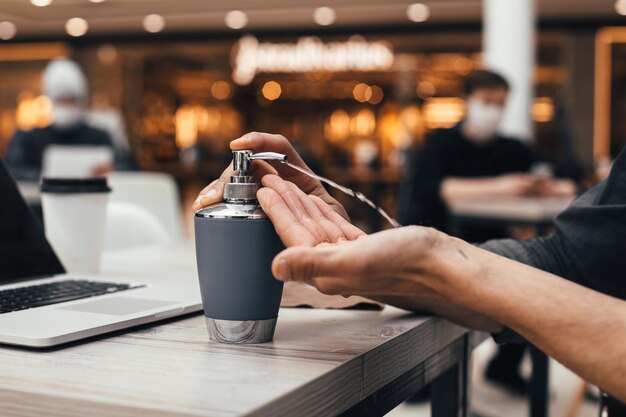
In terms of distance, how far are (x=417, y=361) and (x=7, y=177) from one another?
2.10ft

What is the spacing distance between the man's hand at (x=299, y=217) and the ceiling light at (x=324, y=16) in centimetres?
961

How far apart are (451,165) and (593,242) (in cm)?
287

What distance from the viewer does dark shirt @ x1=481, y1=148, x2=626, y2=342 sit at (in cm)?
93

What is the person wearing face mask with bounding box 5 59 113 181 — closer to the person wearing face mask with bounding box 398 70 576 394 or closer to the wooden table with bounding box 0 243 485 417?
the person wearing face mask with bounding box 398 70 576 394

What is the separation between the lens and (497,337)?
1.01 meters

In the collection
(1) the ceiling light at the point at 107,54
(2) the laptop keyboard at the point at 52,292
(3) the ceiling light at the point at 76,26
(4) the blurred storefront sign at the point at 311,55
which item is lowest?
(2) the laptop keyboard at the point at 52,292

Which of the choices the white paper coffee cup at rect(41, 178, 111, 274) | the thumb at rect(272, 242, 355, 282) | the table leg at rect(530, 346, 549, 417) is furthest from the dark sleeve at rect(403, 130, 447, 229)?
the thumb at rect(272, 242, 355, 282)

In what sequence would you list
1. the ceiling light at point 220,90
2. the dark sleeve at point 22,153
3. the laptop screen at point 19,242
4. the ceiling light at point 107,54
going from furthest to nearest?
1. the ceiling light at point 220,90
2. the ceiling light at point 107,54
3. the dark sleeve at point 22,153
4. the laptop screen at point 19,242

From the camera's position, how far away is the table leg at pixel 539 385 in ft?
5.72

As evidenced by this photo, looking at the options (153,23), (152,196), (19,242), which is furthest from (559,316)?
(153,23)

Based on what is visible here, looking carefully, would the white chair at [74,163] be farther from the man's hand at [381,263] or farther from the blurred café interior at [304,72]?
the blurred café interior at [304,72]

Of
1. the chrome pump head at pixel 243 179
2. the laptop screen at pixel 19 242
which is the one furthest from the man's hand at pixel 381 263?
the laptop screen at pixel 19 242

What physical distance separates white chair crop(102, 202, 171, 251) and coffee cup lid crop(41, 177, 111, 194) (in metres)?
0.65

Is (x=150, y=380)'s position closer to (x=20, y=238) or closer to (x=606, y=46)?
(x=20, y=238)
